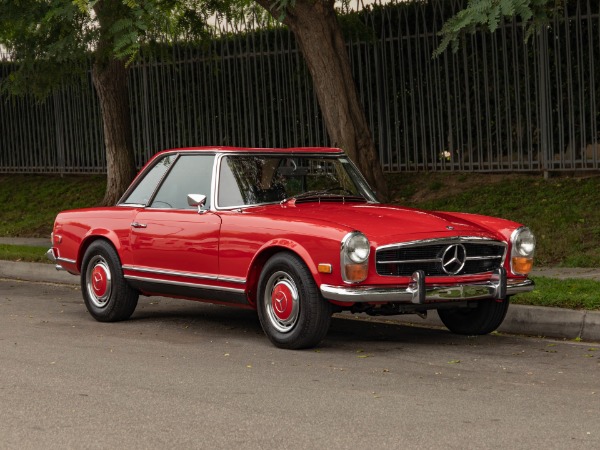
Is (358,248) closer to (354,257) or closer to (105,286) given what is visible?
(354,257)

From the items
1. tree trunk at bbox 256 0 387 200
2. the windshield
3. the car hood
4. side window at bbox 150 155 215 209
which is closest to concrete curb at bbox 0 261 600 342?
the car hood

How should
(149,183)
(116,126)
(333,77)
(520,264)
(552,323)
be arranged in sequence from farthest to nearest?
(116,126), (333,77), (149,183), (552,323), (520,264)

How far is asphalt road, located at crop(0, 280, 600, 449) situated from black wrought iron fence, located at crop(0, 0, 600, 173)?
7.44 meters

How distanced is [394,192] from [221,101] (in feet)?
16.5

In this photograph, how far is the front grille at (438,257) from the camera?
8594 millimetres

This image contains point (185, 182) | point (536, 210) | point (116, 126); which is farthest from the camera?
point (116, 126)

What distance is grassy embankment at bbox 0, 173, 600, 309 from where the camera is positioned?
10.8 metres

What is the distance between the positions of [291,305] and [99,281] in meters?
2.64

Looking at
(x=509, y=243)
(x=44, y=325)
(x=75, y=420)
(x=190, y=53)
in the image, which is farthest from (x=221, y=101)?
(x=75, y=420)

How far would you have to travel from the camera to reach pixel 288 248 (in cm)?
879

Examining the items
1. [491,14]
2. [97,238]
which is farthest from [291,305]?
[491,14]

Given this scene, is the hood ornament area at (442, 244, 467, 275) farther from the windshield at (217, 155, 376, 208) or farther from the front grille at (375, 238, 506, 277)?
the windshield at (217, 155, 376, 208)

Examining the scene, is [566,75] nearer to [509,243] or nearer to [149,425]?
[509,243]

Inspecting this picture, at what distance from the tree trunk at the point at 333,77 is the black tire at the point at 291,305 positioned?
706 cm
